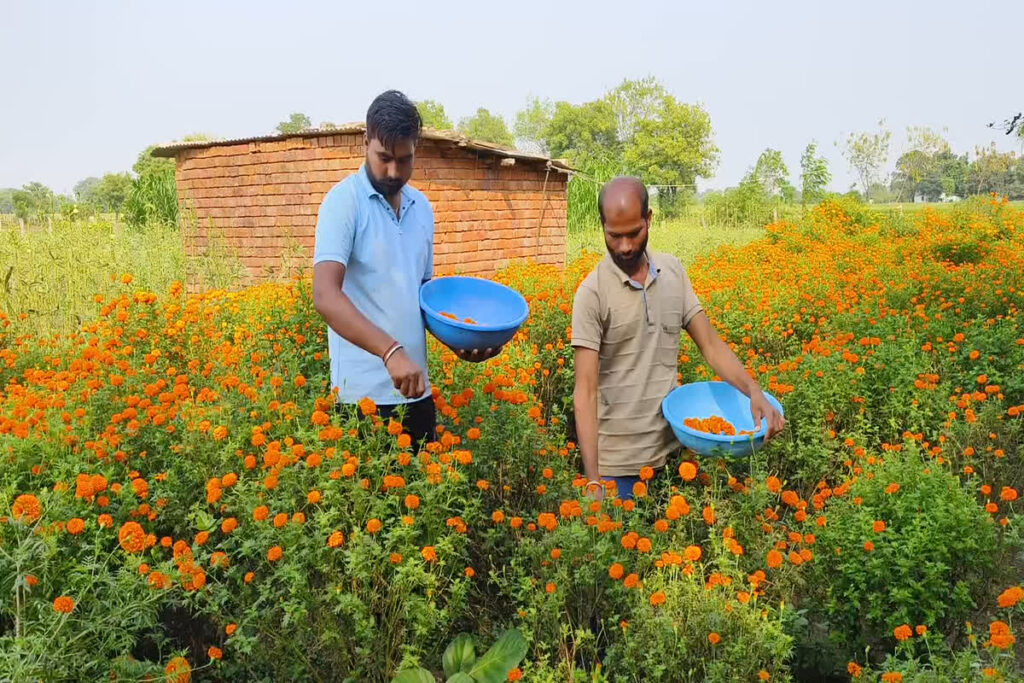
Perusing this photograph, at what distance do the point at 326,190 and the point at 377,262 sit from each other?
7.53 metres

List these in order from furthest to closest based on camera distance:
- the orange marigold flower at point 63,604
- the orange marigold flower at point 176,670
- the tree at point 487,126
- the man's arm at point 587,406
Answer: the tree at point 487,126 < the man's arm at point 587,406 < the orange marigold flower at point 176,670 < the orange marigold flower at point 63,604

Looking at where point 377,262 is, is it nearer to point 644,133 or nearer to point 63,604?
point 63,604

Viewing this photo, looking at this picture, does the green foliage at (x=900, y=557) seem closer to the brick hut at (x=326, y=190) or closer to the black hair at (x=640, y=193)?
the black hair at (x=640, y=193)

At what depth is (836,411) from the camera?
4090mm

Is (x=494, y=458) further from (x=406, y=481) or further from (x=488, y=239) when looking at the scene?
(x=488, y=239)

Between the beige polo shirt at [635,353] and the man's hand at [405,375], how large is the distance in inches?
29.7

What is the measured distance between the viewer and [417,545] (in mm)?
2244

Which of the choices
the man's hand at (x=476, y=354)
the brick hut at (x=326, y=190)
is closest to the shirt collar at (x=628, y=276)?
the man's hand at (x=476, y=354)

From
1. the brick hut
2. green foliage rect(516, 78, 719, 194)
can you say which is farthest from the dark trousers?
green foliage rect(516, 78, 719, 194)

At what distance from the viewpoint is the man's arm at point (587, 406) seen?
98.7 inches

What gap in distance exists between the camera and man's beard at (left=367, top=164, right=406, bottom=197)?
239 cm

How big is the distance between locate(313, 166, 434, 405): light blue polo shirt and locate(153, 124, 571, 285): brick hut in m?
6.62

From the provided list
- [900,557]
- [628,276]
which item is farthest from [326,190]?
[900,557]

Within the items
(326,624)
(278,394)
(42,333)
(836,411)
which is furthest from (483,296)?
(42,333)
